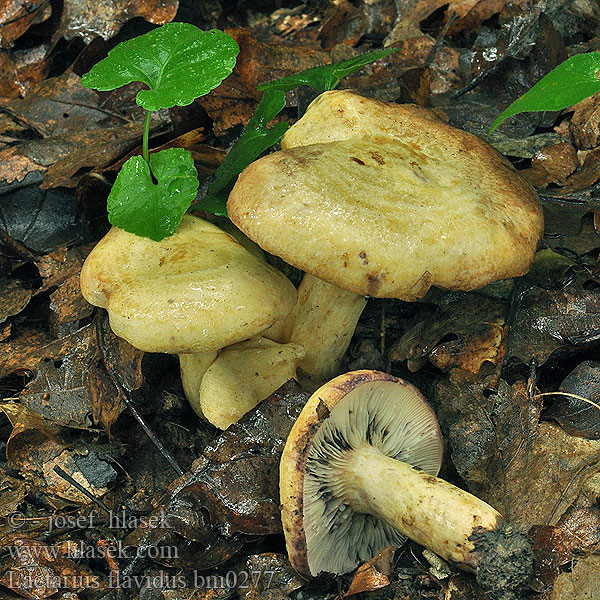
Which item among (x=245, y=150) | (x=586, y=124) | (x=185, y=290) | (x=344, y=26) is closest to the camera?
(x=185, y=290)

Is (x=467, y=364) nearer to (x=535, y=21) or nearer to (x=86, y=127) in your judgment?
(x=535, y=21)

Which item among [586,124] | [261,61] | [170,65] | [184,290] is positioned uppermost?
[170,65]

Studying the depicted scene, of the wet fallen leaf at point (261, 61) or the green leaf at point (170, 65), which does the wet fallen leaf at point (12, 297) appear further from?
→ the wet fallen leaf at point (261, 61)

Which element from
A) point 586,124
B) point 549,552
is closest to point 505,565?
point 549,552

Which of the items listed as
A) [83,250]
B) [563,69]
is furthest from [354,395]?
[83,250]

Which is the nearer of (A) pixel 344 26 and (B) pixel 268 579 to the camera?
(B) pixel 268 579

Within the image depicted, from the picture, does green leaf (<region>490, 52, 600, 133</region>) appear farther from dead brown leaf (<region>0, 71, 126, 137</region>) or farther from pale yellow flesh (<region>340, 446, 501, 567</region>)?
dead brown leaf (<region>0, 71, 126, 137</region>)

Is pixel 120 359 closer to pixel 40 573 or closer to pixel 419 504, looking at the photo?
pixel 40 573
